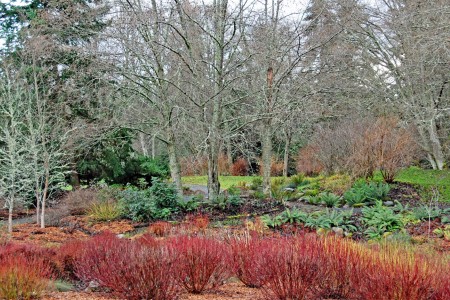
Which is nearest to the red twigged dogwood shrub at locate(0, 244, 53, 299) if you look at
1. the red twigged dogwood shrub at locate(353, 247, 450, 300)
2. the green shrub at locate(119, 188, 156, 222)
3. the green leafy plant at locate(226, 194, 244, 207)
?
the red twigged dogwood shrub at locate(353, 247, 450, 300)

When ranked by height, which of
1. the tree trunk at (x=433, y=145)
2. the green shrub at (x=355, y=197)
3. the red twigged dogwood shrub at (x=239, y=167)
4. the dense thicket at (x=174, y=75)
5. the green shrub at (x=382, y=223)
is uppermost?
the dense thicket at (x=174, y=75)

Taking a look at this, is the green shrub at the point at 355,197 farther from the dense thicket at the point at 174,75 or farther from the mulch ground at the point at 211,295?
the mulch ground at the point at 211,295

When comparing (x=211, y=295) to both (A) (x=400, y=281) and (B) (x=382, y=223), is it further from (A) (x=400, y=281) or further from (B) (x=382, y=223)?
(B) (x=382, y=223)

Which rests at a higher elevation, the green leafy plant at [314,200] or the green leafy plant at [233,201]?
the green leafy plant at [233,201]

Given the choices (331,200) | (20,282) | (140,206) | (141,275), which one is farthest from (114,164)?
(141,275)

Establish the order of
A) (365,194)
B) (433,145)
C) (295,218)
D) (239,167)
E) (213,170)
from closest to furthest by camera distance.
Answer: (295,218) → (213,170) → (365,194) → (433,145) → (239,167)

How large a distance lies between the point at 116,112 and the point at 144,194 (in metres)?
3.36

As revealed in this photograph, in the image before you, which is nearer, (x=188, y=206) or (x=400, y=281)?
(x=400, y=281)

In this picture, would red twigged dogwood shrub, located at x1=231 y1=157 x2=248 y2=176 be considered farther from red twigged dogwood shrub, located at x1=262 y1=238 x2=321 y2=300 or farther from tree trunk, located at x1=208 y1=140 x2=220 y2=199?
red twigged dogwood shrub, located at x1=262 y1=238 x2=321 y2=300

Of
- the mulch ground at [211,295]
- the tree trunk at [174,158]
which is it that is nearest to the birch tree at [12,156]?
the tree trunk at [174,158]

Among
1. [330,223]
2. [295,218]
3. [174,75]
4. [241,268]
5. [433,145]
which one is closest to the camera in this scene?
[241,268]

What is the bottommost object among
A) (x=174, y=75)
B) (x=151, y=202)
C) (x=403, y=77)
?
(x=151, y=202)

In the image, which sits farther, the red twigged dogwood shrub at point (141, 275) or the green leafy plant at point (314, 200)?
the green leafy plant at point (314, 200)

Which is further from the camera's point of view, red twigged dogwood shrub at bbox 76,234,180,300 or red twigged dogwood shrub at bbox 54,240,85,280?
red twigged dogwood shrub at bbox 54,240,85,280
